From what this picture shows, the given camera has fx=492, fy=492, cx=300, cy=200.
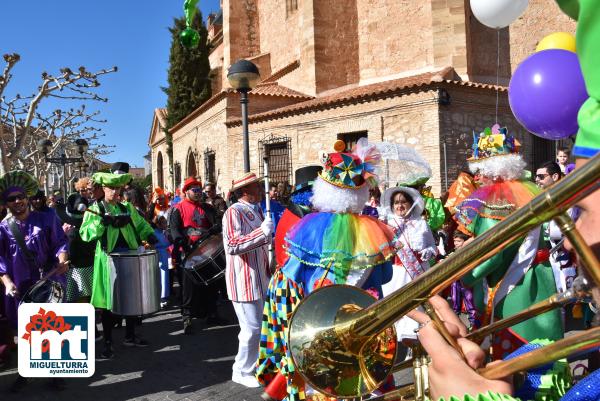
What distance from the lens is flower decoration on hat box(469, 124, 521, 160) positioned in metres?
4.14

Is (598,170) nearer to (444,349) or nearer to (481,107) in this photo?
(444,349)

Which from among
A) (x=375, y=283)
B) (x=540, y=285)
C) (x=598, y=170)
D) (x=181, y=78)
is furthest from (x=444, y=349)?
(x=181, y=78)

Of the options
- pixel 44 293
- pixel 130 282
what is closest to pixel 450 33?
pixel 130 282

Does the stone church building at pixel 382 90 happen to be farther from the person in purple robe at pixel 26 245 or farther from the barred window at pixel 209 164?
the person in purple robe at pixel 26 245

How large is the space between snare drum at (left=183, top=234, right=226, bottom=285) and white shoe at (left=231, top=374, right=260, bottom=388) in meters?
1.50

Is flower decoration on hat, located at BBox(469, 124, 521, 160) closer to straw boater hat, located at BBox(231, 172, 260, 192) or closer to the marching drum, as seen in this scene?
straw boater hat, located at BBox(231, 172, 260, 192)

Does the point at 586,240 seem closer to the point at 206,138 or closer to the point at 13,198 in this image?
the point at 13,198

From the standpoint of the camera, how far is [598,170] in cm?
94

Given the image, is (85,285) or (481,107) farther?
(481,107)

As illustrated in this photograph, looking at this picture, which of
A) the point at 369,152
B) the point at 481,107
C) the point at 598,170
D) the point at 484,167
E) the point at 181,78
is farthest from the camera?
the point at 181,78

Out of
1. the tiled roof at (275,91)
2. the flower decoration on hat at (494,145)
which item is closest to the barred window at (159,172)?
the tiled roof at (275,91)

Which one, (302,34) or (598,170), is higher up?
(302,34)

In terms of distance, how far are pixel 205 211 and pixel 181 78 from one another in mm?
26276

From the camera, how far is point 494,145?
420 cm
